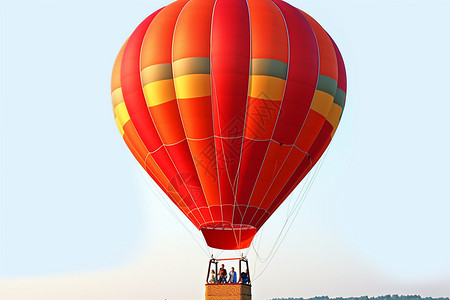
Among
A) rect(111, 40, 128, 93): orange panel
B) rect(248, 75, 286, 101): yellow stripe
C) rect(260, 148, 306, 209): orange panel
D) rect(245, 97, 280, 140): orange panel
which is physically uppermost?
rect(111, 40, 128, 93): orange panel

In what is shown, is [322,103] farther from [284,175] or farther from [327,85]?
[284,175]

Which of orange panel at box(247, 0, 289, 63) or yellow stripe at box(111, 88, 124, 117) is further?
yellow stripe at box(111, 88, 124, 117)

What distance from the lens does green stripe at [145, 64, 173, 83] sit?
2405cm

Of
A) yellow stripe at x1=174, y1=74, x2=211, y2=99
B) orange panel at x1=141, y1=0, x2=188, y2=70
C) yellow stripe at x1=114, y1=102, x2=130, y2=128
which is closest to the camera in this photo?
yellow stripe at x1=174, y1=74, x2=211, y2=99

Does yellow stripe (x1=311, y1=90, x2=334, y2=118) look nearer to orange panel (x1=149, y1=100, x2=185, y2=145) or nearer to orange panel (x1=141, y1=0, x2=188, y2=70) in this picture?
orange panel (x1=149, y1=100, x2=185, y2=145)

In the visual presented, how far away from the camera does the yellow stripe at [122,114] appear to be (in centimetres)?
2531

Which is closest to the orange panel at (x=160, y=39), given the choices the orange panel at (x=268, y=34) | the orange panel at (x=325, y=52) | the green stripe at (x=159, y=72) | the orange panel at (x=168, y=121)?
the green stripe at (x=159, y=72)

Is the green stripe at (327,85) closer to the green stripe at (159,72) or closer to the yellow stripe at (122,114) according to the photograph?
the green stripe at (159,72)

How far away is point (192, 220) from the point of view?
25.2 m

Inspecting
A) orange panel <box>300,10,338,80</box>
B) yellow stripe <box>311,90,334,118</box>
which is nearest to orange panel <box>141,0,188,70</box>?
orange panel <box>300,10,338,80</box>

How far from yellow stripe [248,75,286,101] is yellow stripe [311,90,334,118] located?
4.24 feet

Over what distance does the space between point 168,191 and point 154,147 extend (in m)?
1.41

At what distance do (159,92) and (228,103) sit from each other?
1.91 metres

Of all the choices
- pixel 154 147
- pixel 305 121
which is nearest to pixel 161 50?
pixel 154 147
